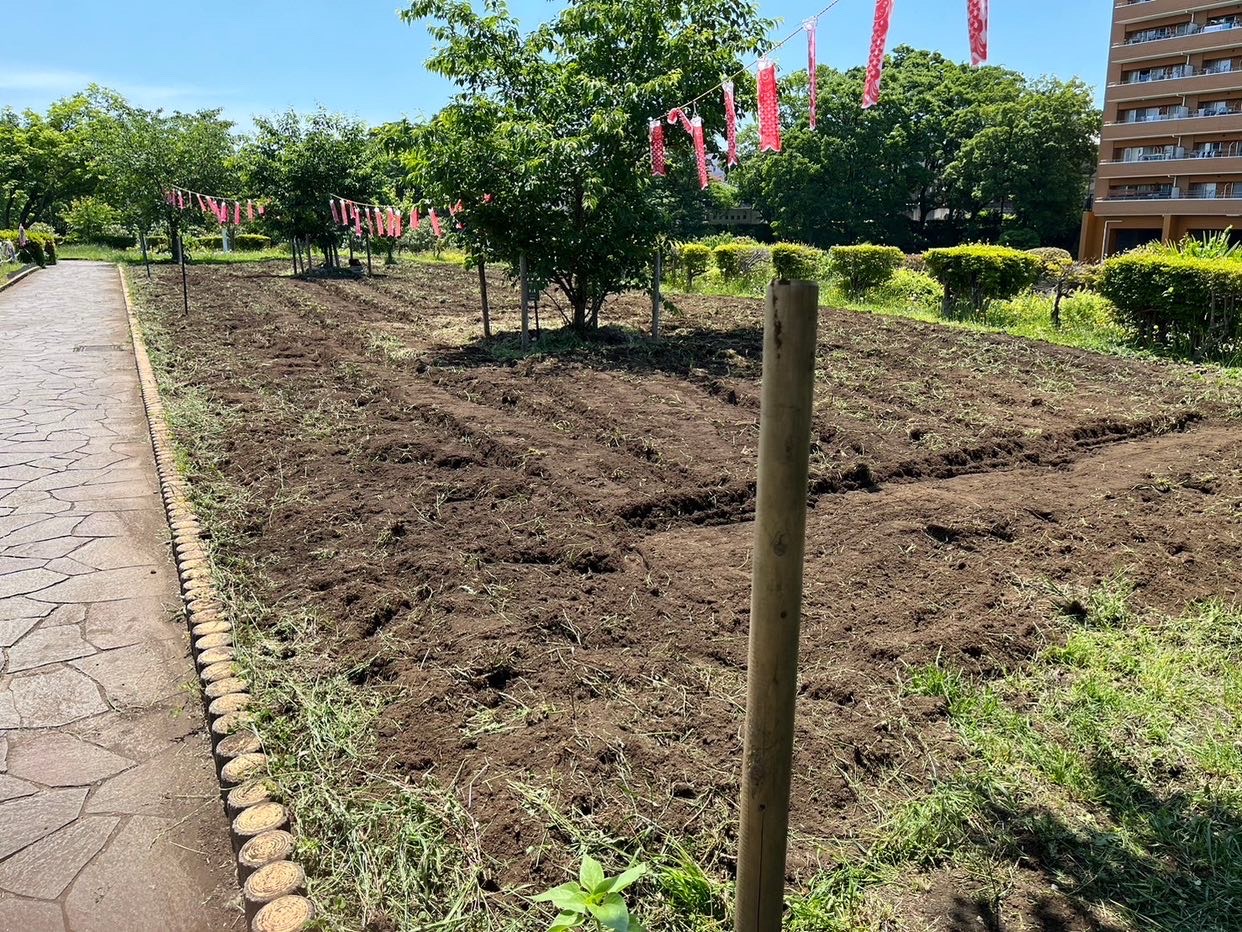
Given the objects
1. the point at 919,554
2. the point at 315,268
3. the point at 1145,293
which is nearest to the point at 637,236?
the point at 1145,293

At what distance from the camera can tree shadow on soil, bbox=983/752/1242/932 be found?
6.63 ft

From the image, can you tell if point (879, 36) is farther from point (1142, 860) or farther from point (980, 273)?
point (980, 273)

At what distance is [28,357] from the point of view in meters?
10.6

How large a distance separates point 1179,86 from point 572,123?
40115mm

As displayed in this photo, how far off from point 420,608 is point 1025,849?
7.96 feet

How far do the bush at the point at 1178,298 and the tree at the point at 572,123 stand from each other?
5.35 metres

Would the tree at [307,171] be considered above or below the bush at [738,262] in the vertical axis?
above

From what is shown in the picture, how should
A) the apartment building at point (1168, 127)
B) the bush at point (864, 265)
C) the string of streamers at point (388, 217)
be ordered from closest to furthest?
the string of streamers at point (388, 217) → the bush at point (864, 265) → the apartment building at point (1168, 127)

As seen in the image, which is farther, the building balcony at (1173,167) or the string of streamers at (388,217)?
the building balcony at (1173,167)

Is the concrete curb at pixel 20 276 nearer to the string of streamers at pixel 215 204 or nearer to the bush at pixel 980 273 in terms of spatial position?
the string of streamers at pixel 215 204

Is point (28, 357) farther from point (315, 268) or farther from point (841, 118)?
point (841, 118)

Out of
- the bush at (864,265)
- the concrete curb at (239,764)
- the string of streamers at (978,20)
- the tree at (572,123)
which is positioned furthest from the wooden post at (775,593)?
the bush at (864,265)

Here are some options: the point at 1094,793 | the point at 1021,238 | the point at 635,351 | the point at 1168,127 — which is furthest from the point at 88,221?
the point at 1168,127

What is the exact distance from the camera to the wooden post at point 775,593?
144 cm
